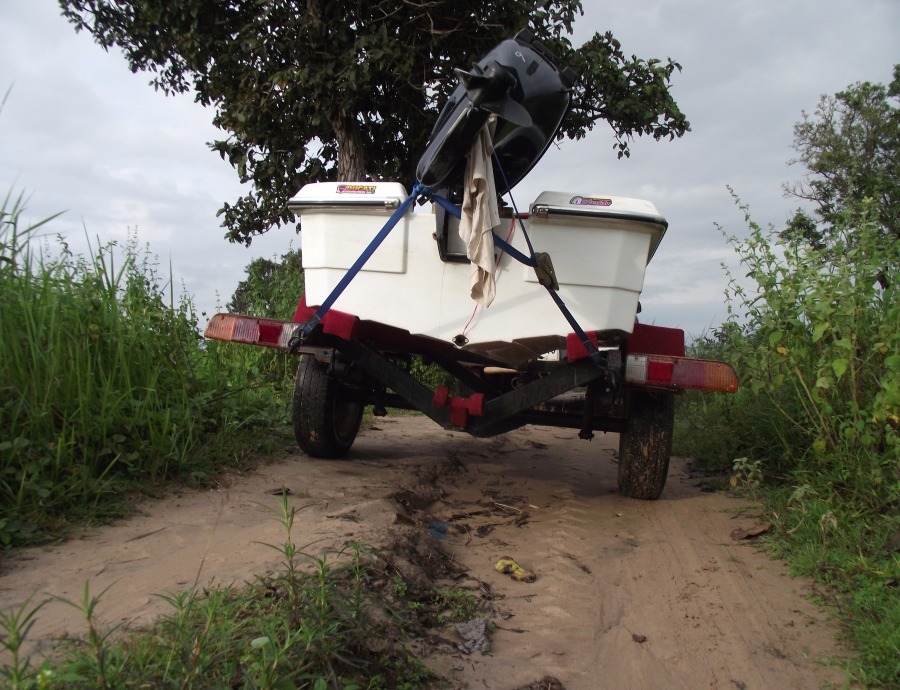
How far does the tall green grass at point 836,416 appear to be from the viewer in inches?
123

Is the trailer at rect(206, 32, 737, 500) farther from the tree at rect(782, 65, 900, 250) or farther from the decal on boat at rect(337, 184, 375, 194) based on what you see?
the tree at rect(782, 65, 900, 250)

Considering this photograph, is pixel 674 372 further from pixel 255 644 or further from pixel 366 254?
pixel 255 644

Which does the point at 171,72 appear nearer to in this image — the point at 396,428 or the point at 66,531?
the point at 396,428

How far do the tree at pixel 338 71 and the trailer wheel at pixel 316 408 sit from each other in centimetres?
348

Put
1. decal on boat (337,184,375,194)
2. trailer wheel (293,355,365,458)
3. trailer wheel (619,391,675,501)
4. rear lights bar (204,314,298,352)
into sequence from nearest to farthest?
decal on boat (337,184,375,194), rear lights bar (204,314,298,352), trailer wheel (619,391,675,501), trailer wheel (293,355,365,458)

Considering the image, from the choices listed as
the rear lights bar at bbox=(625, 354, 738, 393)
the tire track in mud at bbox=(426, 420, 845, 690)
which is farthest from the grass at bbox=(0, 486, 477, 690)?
the rear lights bar at bbox=(625, 354, 738, 393)

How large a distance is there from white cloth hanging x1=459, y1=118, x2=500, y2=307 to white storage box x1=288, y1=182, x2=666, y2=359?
11.5 inches

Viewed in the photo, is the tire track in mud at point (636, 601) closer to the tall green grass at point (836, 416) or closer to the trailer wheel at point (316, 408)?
the tall green grass at point (836, 416)

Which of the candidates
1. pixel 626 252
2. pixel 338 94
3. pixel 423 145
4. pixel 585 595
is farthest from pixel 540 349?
pixel 423 145

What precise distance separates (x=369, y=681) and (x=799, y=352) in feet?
10.6

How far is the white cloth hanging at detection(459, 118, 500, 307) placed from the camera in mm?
3314

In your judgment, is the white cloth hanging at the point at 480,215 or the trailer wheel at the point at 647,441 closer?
the white cloth hanging at the point at 480,215

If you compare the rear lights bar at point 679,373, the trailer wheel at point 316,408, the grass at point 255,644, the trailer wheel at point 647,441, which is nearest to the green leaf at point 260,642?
the grass at point 255,644

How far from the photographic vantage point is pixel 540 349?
392 cm
